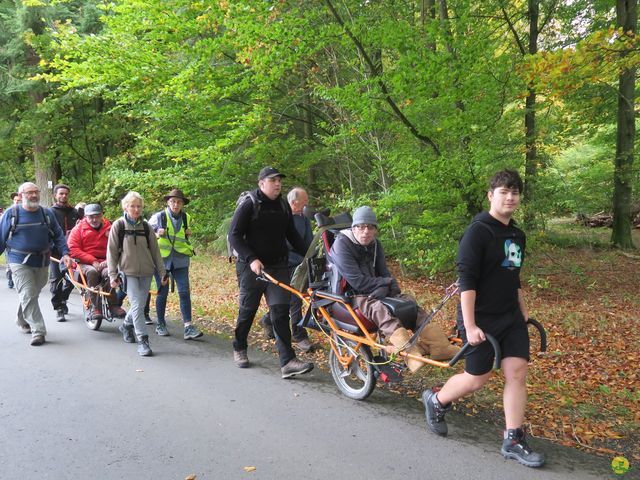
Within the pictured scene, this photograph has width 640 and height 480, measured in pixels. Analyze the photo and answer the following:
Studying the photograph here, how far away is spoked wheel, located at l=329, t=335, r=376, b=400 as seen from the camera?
14.7 ft

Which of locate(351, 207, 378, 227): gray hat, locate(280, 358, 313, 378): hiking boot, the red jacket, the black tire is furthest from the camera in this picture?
the red jacket

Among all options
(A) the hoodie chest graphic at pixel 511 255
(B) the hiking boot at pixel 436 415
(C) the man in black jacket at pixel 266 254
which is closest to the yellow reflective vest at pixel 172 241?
(C) the man in black jacket at pixel 266 254

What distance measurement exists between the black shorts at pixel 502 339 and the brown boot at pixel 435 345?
45cm

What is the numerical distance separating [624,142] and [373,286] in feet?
41.4

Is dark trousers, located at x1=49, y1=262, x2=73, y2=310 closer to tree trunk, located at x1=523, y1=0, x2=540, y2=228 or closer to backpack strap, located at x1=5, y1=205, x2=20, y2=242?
backpack strap, located at x1=5, y1=205, x2=20, y2=242

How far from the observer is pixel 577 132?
530 inches

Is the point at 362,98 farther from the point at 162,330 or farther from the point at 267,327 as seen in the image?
the point at 162,330

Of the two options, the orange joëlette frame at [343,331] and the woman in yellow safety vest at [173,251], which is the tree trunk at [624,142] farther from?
the woman in yellow safety vest at [173,251]

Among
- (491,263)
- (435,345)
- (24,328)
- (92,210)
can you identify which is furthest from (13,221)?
(491,263)

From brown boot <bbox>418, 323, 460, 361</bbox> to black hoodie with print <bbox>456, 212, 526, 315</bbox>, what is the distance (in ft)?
1.95

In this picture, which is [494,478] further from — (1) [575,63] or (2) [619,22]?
(2) [619,22]

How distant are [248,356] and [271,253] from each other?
1451mm

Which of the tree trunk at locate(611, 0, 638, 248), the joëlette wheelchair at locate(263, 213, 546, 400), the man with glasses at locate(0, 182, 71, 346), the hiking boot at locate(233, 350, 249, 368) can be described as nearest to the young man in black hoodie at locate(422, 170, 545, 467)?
the joëlette wheelchair at locate(263, 213, 546, 400)

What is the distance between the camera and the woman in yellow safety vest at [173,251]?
7.14 m
